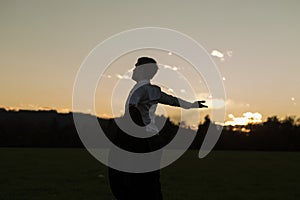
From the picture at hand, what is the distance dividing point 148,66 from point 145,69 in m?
0.07

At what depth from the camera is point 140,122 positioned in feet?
23.9

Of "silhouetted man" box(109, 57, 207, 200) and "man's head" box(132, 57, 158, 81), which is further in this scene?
"man's head" box(132, 57, 158, 81)

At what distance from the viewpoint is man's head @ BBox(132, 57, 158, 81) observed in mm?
7328

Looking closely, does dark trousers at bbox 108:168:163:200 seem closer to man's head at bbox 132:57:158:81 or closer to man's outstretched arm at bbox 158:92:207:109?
man's outstretched arm at bbox 158:92:207:109

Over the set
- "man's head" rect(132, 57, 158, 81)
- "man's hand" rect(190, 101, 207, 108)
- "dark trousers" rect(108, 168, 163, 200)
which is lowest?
"dark trousers" rect(108, 168, 163, 200)

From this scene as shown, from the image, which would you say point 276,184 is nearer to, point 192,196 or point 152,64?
point 192,196

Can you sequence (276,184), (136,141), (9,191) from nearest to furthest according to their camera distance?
1. (136,141)
2. (9,191)
3. (276,184)

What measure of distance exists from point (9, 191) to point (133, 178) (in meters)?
9.92

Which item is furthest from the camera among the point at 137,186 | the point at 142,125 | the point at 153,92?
the point at 137,186

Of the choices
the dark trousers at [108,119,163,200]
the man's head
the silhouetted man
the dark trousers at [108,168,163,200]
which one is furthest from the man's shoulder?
the dark trousers at [108,168,163,200]

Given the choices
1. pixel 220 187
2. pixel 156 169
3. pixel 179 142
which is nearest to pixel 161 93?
pixel 179 142

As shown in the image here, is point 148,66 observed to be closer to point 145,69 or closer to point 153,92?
point 145,69

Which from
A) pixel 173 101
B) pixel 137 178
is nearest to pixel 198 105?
pixel 173 101

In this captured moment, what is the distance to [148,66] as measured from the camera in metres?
7.36
